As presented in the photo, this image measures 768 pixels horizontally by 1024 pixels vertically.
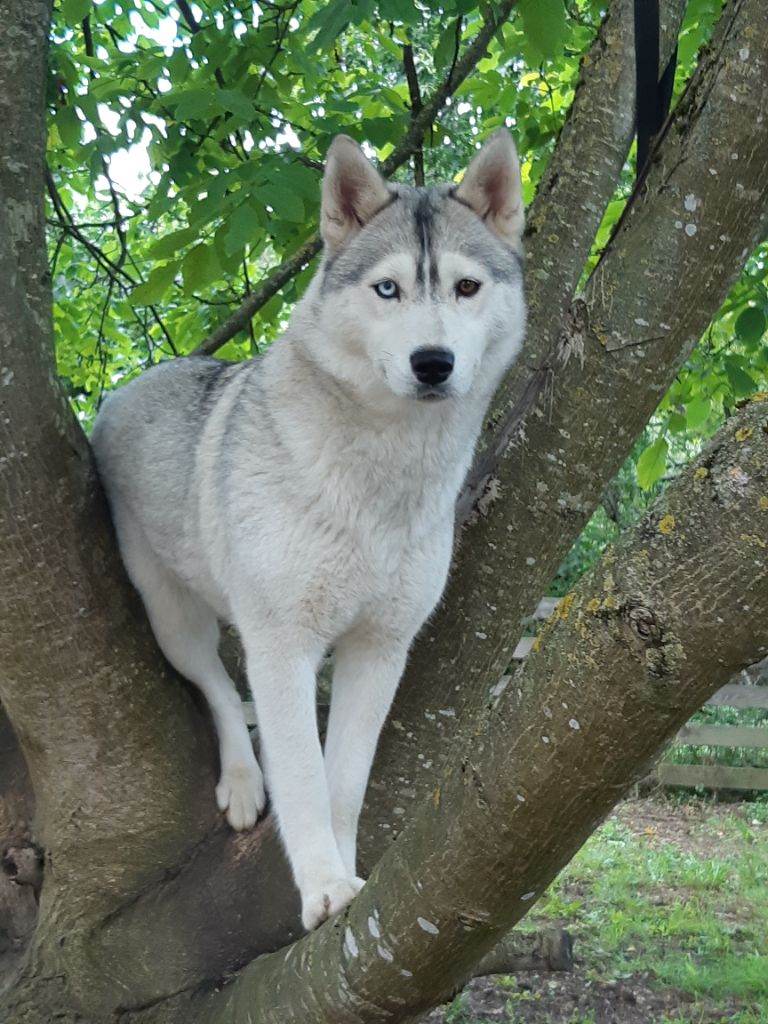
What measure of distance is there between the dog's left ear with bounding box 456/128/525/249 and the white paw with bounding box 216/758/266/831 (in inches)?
72.0

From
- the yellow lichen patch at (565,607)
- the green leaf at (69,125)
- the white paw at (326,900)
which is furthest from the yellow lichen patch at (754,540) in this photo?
the green leaf at (69,125)

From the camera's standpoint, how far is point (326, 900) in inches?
115

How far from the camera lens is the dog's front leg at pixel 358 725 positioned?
3.18 m

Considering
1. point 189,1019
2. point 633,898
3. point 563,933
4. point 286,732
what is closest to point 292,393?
point 286,732

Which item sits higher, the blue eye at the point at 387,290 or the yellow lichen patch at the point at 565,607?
the blue eye at the point at 387,290

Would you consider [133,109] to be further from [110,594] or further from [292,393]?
[110,594]

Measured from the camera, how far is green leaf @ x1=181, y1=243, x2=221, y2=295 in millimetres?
4152

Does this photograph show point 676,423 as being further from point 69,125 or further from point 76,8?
point 76,8

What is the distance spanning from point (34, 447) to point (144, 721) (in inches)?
32.5

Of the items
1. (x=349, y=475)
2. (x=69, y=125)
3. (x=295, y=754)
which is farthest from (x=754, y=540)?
(x=69, y=125)

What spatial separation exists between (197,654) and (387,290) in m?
1.31

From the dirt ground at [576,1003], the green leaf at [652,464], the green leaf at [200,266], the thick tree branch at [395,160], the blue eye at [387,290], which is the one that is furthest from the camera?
the green leaf at [652,464]

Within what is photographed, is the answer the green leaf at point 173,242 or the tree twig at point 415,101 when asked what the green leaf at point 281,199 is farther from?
the tree twig at point 415,101

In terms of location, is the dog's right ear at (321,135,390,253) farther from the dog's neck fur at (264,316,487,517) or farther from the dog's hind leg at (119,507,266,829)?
the dog's hind leg at (119,507,266,829)
